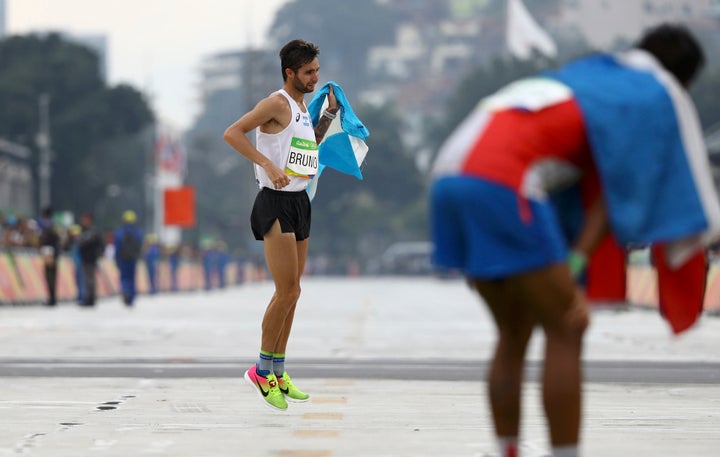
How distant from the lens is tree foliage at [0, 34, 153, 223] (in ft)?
295

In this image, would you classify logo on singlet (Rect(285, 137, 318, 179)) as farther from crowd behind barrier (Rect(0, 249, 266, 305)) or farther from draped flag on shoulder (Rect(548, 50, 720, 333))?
crowd behind barrier (Rect(0, 249, 266, 305))

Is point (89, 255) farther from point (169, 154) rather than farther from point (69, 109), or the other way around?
point (69, 109)

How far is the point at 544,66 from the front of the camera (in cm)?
12119

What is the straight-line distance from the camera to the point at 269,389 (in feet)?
30.9

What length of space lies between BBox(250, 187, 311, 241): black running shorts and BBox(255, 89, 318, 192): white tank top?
5 cm

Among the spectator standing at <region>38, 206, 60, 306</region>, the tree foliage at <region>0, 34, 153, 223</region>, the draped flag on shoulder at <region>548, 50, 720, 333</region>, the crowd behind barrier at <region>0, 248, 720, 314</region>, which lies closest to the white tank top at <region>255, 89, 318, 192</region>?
the draped flag on shoulder at <region>548, 50, 720, 333</region>

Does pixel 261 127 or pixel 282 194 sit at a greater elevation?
pixel 261 127

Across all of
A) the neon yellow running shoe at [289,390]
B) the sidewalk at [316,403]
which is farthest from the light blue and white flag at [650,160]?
the neon yellow running shoe at [289,390]

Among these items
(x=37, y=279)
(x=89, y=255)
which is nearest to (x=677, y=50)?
(x=89, y=255)

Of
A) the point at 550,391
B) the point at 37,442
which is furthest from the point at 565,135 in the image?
the point at 37,442

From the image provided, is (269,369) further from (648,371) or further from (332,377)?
(648,371)

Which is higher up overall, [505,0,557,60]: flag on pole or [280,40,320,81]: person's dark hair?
[505,0,557,60]: flag on pole

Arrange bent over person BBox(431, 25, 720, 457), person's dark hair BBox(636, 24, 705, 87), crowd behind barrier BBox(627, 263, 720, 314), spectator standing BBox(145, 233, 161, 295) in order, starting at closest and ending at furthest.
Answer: bent over person BBox(431, 25, 720, 457) < person's dark hair BBox(636, 24, 705, 87) < crowd behind barrier BBox(627, 263, 720, 314) < spectator standing BBox(145, 233, 161, 295)

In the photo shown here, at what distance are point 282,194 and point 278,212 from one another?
4.6 inches
